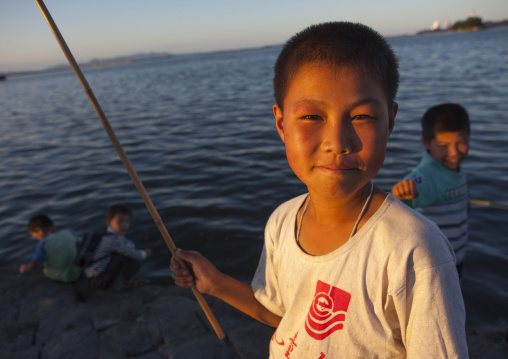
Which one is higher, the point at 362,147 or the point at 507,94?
the point at 362,147

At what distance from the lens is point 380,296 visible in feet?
3.55

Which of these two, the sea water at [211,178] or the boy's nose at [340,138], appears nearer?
the boy's nose at [340,138]

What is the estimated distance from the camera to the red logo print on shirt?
3.79ft

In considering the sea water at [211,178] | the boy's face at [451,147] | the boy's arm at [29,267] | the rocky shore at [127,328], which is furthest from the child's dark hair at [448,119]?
the boy's arm at [29,267]

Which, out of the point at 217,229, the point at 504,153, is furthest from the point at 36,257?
the point at 504,153

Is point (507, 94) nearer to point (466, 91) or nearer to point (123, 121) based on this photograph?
point (466, 91)

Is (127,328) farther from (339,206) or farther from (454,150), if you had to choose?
(454,150)

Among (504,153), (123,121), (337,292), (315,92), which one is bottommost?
(123,121)

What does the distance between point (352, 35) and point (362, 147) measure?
14.4 inches

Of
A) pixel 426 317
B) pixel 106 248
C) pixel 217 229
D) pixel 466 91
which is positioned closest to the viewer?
pixel 426 317

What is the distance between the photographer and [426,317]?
100cm

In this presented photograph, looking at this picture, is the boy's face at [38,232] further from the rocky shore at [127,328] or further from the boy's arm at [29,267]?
the rocky shore at [127,328]

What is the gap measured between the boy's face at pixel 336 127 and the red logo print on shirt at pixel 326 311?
13.1 inches

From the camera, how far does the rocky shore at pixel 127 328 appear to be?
→ 294 centimetres
